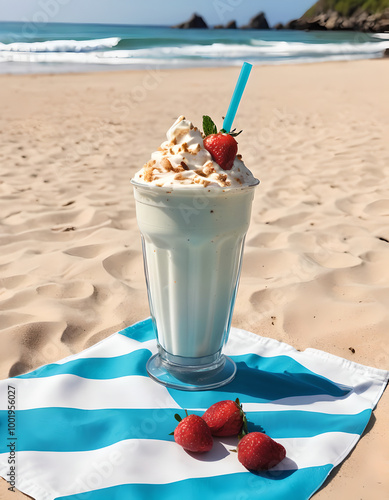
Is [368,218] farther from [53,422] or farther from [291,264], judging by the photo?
[53,422]

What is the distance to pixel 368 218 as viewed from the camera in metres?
3.34

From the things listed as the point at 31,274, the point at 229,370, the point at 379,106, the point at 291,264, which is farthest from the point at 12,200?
the point at 379,106

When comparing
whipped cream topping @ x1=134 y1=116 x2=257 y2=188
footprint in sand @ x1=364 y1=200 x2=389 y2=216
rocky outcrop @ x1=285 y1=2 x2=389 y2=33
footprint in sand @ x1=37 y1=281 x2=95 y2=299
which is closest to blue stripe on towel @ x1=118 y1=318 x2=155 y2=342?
footprint in sand @ x1=37 y1=281 x2=95 y2=299

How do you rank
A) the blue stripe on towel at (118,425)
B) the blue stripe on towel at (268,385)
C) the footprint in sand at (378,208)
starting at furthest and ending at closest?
the footprint in sand at (378,208) < the blue stripe on towel at (268,385) < the blue stripe on towel at (118,425)

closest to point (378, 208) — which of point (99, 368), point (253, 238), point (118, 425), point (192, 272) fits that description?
point (253, 238)

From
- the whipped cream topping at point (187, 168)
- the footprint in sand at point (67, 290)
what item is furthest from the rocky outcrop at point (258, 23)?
the whipped cream topping at point (187, 168)

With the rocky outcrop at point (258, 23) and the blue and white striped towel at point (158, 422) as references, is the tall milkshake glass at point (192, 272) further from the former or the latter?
the rocky outcrop at point (258, 23)

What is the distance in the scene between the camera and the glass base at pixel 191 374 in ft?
5.95

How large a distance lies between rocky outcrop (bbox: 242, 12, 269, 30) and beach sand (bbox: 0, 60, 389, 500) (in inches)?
1420

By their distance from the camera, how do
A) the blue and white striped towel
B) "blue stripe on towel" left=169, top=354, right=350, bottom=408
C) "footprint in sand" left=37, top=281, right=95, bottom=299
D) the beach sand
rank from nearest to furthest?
the blue and white striped towel → "blue stripe on towel" left=169, top=354, right=350, bottom=408 → the beach sand → "footprint in sand" left=37, top=281, right=95, bottom=299

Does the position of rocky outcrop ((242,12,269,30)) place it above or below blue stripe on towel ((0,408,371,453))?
above

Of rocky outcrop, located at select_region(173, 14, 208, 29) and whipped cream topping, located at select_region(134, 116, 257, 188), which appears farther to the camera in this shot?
rocky outcrop, located at select_region(173, 14, 208, 29)

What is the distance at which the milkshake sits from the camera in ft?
5.12

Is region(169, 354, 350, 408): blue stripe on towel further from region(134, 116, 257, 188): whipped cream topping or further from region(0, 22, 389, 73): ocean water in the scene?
region(0, 22, 389, 73): ocean water
